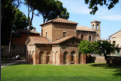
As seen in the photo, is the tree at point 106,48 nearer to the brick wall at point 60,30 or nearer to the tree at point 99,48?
the tree at point 99,48

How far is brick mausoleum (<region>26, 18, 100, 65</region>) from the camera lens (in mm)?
23544

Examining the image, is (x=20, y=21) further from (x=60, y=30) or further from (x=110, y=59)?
(x=110, y=59)

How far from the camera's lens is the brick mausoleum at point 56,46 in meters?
23.5

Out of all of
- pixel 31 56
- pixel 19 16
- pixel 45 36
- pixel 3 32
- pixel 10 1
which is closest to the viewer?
pixel 31 56

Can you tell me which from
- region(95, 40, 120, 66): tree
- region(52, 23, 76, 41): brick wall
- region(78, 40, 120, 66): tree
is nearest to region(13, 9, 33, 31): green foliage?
region(52, 23, 76, 41): brick wall

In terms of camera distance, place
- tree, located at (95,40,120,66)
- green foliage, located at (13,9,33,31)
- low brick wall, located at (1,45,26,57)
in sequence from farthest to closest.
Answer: green foliage, located at (13,9,33,31)
low brick wall, located at (1,45,26,57)
tree, located at (95,40,120,66)

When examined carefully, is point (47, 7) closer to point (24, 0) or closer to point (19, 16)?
point (24, 0)

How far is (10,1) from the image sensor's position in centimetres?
3294

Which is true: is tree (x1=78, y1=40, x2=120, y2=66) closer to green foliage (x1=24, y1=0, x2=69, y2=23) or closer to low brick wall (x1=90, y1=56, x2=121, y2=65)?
low brick wall (x1=90, y1=56, x2=121, y2=65)

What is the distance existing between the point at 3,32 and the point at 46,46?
16.3 metres

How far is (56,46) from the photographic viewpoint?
23984 millimetres

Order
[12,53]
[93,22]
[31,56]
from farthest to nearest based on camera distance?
1. [93,22]
2. [12,53]
3. [31,56]

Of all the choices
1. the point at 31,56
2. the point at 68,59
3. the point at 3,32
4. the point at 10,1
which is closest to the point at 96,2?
the point at 68,59

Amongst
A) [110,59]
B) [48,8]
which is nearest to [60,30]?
[110,59]
